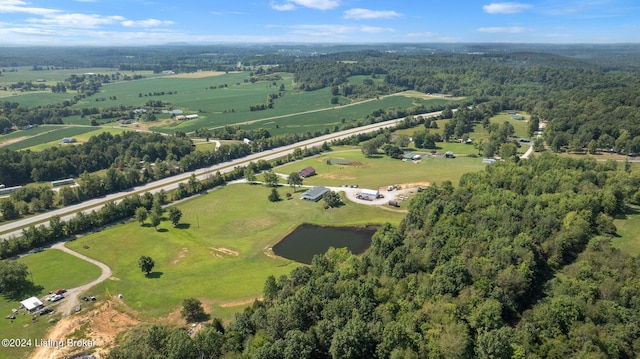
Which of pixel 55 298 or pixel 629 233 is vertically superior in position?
pixel 629 233

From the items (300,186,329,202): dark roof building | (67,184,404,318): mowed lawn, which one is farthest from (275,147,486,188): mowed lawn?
(67,184,404,318): mowed lawn

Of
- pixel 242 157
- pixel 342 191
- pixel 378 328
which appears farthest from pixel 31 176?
pixel 378 328

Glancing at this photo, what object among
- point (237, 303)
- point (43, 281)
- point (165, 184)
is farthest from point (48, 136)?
point (237, 303)

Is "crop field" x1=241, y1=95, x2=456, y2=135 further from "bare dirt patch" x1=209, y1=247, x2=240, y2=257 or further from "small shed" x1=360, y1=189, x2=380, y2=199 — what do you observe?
"bare dirt patch" x1=209, y1=247, x2=240, y2=257

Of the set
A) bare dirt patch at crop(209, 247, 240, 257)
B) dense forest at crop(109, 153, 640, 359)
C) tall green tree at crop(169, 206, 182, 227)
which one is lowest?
bare dirt patch at crop(209, 247, 240, 257)

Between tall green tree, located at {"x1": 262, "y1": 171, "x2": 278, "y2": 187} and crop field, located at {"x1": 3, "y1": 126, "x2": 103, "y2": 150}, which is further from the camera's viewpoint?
crop field, located at {"x1": 3, "y1": 126, "x2": 103, "y2": 150}

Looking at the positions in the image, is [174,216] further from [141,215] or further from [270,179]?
[270,179]

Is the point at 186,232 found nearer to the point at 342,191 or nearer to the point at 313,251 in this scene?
the point at 313,251
